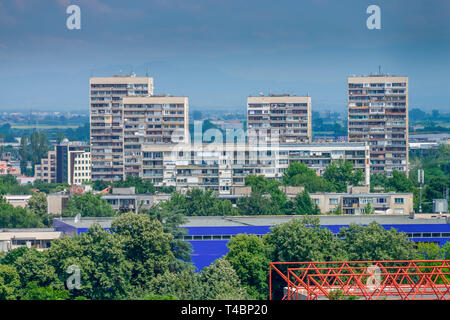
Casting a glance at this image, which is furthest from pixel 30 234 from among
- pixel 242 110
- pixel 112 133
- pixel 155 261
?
pixel 242 110

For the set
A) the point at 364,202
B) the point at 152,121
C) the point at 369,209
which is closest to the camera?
the point at 369,209

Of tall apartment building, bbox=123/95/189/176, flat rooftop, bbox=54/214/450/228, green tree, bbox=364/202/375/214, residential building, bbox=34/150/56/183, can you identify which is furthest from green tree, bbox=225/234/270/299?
residential building, bbox=34/150/56/183

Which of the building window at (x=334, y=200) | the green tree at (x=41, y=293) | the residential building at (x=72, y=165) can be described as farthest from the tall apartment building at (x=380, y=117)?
the green tree at (x=41, y=293)

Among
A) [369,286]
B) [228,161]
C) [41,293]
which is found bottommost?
[41,293]

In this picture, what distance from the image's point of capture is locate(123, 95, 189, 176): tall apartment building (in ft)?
116

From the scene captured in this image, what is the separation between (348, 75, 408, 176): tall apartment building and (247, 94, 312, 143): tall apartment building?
178cm

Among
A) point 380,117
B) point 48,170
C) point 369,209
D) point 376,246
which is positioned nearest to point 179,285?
point 376,246

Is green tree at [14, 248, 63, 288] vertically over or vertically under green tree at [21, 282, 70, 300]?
over

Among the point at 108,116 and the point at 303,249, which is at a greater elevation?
the point at 108,116

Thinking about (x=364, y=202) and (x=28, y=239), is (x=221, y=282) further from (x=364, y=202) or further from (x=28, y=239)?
(x=364, y=202)

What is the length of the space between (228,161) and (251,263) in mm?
15799

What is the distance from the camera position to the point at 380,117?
36969 millimetres

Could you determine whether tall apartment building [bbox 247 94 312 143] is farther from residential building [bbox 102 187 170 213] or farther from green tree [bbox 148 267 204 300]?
green tree [bbox 148 267 204 300]
